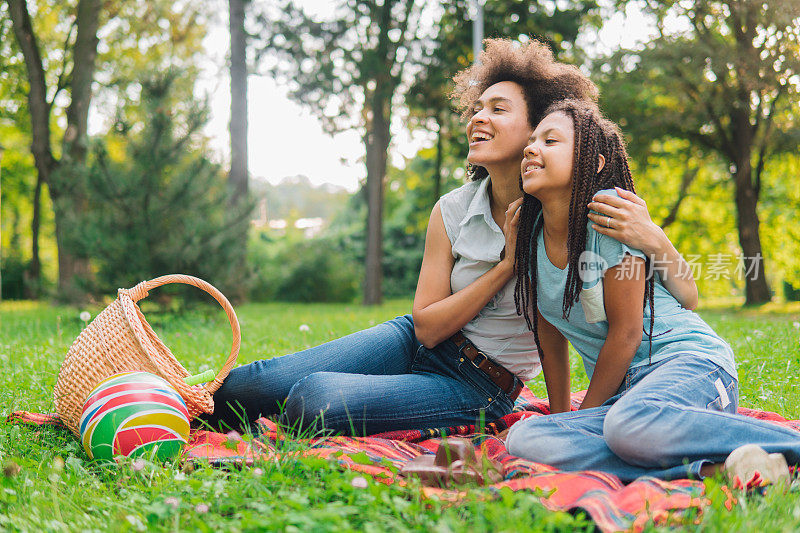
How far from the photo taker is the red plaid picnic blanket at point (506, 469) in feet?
5.78


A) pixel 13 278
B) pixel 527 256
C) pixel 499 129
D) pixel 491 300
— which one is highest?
pixel 499 129

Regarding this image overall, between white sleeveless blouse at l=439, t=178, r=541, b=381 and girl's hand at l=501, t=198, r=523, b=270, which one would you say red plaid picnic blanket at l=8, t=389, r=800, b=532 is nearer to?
white sleeveless blouse at l=439, t=178, r=541, b=381

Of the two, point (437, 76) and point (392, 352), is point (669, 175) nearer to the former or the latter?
point (437, 76)

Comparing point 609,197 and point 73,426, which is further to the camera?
point 73,426

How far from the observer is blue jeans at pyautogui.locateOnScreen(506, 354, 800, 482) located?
6.81 feet

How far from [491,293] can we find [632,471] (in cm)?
91

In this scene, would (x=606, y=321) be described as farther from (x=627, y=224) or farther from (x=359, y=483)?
(x=359, y=483)

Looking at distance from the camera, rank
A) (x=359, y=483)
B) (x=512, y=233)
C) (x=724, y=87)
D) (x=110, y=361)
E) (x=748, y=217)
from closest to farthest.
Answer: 1. (x=359, y=483)
2. (x=110, y=361)
3. (x=512, y=233)
4. (x=724, y=87)
5. (x=748, y=217)

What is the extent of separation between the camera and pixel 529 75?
9.82 ft

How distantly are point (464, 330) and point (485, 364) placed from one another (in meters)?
0.18

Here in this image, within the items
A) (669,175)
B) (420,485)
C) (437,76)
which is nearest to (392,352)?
(420,485)

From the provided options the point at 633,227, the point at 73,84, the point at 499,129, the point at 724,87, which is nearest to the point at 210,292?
the point at 499,129

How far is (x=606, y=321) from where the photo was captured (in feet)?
8.39

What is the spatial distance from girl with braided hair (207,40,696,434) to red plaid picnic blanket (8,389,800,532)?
0.42ft
